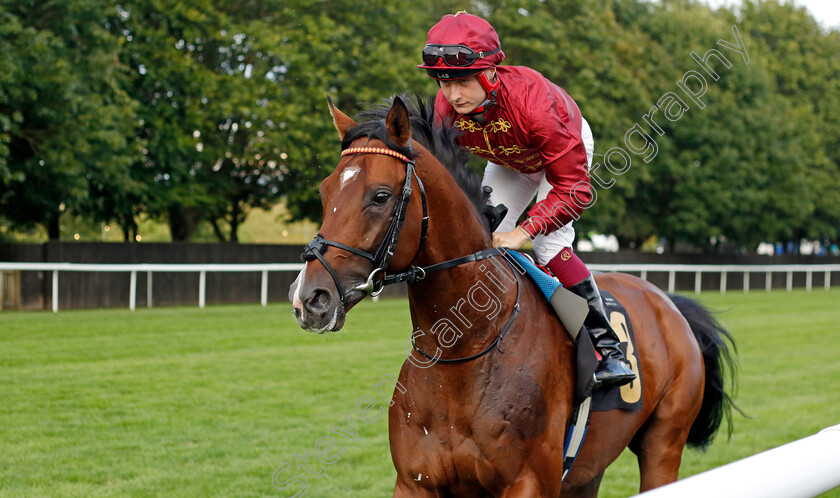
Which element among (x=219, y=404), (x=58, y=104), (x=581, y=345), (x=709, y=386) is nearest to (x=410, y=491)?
(x=581, y=345)

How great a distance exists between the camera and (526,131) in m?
2.86

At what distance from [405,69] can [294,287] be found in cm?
1570

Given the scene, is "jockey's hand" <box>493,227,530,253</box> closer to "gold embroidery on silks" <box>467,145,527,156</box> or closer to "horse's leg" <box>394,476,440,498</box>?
"gold embroidery on silks" <box>467,145,527,156</box>

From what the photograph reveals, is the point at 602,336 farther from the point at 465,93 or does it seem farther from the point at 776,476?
the point at 776,476

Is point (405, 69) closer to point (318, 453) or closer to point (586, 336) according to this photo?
point (318, 453)

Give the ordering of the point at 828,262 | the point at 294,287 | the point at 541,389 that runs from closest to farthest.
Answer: the point at 294,287 → the point at 541,389 → the point at 828,262

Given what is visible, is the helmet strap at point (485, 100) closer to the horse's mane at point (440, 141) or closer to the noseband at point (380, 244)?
the horse's mane at point (440, 141)

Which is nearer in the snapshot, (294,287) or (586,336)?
(294,287)

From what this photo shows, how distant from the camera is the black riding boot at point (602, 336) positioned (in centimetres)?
305

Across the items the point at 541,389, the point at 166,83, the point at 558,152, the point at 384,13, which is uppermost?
the point at 384,13

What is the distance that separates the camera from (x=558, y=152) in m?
2.84

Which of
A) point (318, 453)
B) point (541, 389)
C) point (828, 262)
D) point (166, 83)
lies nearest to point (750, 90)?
point (828, 262)

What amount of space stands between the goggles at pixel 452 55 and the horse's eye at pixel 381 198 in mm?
596

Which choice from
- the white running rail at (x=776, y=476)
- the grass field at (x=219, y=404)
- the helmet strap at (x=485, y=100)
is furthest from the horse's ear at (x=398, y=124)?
the grass field at (x=219, y=404)
